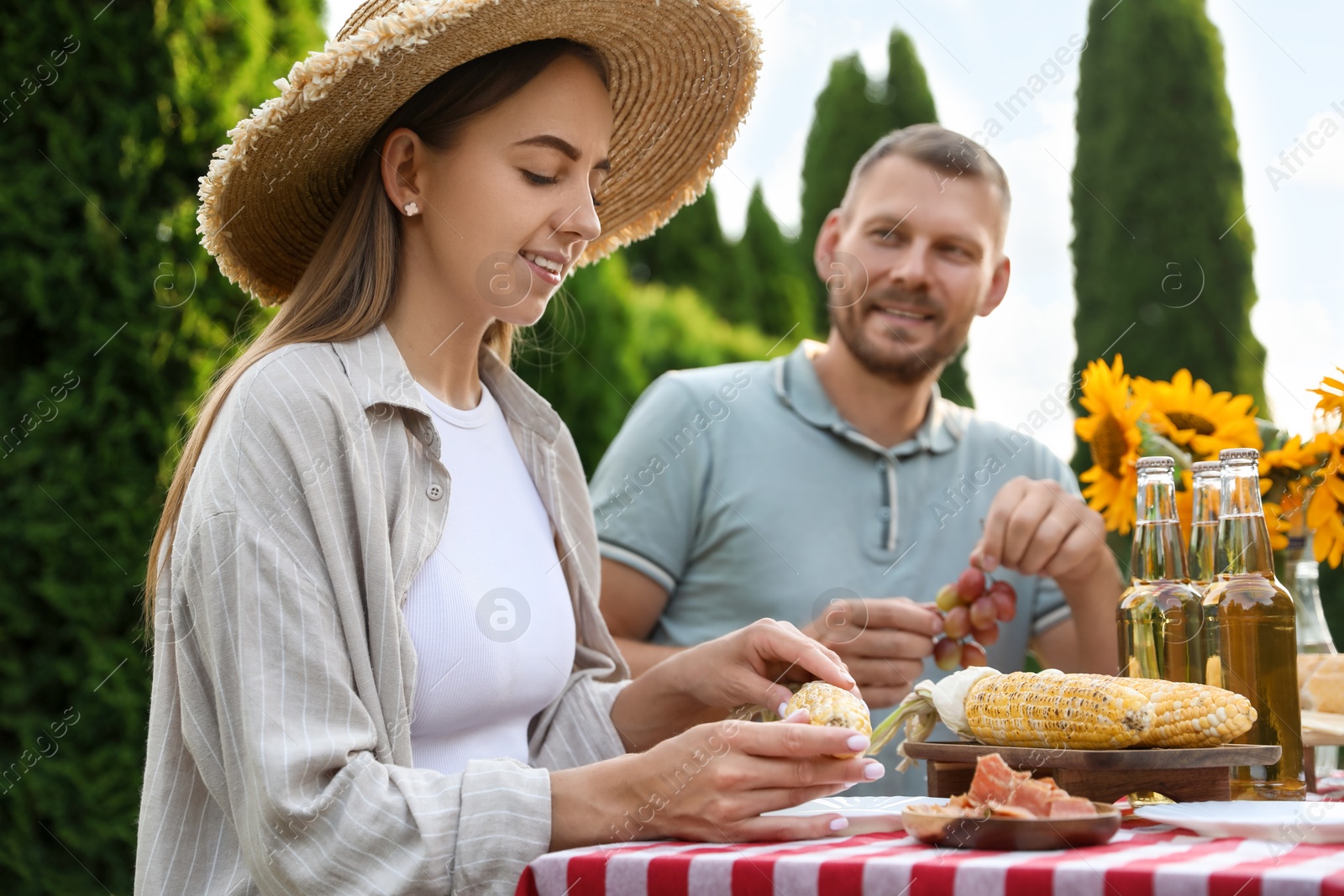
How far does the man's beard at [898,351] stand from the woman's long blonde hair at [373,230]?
1.39m

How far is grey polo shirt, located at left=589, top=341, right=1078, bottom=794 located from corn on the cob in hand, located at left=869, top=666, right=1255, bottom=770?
4.84 feet

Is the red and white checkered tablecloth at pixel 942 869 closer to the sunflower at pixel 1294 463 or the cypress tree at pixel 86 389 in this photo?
the sunflower at pixel 1294 463

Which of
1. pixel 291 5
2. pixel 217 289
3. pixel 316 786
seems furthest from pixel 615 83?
pixel 291 5

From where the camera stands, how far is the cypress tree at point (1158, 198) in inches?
320

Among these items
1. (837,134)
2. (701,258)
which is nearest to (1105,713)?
(837,134)

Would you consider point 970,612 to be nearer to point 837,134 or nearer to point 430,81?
point 430,81

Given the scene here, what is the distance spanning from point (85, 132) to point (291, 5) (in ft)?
3.32

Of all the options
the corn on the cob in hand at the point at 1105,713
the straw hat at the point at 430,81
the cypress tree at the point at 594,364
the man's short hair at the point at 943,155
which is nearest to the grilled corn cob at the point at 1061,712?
the corn on the cob in hand at the point at 1105,713

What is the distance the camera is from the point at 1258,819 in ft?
4.07

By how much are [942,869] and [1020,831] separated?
121 mm

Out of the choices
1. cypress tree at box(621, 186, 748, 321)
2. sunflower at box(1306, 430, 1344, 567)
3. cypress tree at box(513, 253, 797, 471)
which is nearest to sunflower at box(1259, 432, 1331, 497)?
sunflower at box(1306, 430, 1344, 567)

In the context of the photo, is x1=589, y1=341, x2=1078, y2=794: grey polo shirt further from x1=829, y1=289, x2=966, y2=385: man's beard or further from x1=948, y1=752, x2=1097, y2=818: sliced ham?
x1=948, y1=752, x2=1097, y2=818: sliced ham

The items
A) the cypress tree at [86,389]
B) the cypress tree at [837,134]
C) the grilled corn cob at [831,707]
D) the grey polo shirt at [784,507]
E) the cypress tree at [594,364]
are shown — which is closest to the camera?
the grilled corn cob at [831,707]

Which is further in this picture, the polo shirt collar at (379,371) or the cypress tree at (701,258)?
the cypress tree at (701,258)
